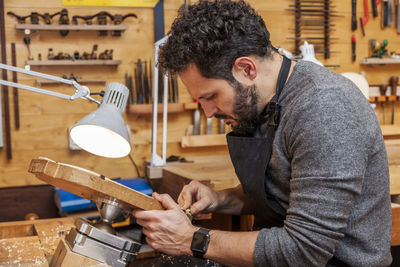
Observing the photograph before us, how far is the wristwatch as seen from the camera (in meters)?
1.50

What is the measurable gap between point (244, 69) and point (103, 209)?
67cm

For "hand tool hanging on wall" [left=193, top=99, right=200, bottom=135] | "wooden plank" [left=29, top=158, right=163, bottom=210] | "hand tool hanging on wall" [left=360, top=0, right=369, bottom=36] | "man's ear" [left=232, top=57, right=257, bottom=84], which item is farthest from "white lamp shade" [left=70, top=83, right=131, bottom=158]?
"hand tool hanging on wall" [left=360, top=0, right=369, bottom=36]

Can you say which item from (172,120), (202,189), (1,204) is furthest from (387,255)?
(1,204)

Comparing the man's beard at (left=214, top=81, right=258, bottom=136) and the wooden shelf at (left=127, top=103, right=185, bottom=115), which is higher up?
the man's beard at (left=214, top=81, right=258, bottom=136)

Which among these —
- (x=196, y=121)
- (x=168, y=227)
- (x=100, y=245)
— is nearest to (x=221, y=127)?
(x=196, y=121)

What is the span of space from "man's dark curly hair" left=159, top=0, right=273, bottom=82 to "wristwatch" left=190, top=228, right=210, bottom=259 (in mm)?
531

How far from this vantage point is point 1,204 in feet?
9.79

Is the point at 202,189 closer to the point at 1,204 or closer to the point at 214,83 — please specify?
the point at 214,83

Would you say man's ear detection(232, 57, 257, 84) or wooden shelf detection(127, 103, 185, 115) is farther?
wooden shelf detection(127, 103, 185, 115)

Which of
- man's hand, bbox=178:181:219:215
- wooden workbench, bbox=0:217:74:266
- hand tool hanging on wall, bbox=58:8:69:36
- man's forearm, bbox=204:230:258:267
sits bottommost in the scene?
wooden workbench, bbox=0:217:74:266

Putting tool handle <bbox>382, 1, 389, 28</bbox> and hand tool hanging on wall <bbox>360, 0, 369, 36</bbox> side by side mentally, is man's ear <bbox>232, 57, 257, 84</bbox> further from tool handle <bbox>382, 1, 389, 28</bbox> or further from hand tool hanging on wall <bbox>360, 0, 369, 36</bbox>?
Result: tool handle <bbox>382, 1, 389, 28</bbox>

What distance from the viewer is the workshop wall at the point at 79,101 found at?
9.75 feet

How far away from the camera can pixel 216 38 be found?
147 centimetres

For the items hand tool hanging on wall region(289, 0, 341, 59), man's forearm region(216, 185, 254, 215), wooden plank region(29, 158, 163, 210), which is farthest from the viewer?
hand tool hanging on wall region(289, 0, 341, 59)
